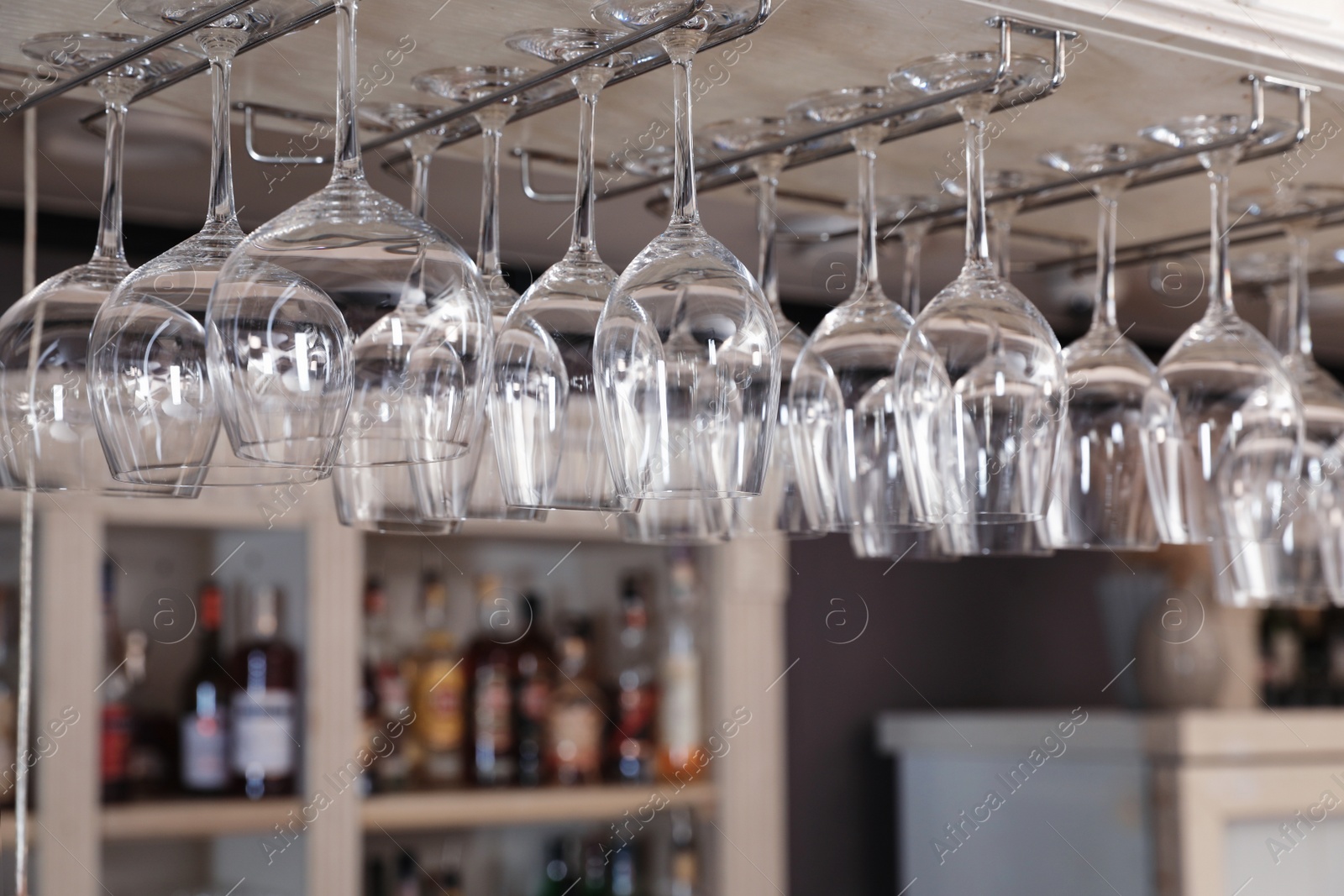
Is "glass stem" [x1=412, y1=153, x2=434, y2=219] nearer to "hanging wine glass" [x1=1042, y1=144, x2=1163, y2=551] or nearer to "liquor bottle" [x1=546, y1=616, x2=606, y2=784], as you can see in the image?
"hanging wine glass" [x1=1042, y1=144, x2=1163, y2=551]

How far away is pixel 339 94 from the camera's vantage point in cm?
63

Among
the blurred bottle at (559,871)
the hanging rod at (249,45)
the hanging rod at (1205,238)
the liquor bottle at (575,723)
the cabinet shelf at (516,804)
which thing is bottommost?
the blurred bottle at (559,871)

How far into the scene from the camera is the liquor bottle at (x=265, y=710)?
6.57 ft

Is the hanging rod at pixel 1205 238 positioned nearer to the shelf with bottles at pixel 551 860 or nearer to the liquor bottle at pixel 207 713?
the liquor bottle at pixel 207 713

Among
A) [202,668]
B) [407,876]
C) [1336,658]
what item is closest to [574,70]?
[202,668]

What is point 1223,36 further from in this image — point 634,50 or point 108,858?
point 108,858

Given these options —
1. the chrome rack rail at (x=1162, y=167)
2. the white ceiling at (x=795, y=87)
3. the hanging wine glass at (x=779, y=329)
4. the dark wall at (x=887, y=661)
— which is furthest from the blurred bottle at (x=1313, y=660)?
the hanging wine glass at (x=779, y=329)

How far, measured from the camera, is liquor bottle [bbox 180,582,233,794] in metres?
2.01

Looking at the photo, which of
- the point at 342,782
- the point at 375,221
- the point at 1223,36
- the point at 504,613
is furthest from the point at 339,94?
the point at 504,613

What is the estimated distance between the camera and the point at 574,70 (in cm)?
71

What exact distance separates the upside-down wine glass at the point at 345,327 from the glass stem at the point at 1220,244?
503mm

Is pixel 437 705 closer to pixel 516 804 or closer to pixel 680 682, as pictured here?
pixel 516 804

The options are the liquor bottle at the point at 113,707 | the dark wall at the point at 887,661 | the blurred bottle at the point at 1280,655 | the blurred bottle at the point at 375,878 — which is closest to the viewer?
the liquor bottle at the point at 113,707

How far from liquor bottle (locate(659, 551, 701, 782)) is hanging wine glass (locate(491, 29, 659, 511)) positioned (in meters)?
1.76
